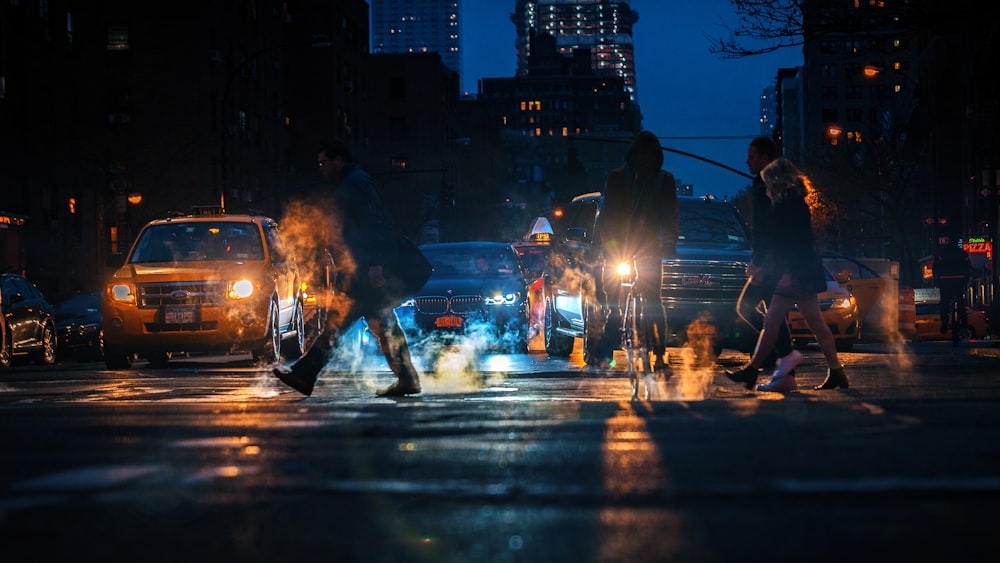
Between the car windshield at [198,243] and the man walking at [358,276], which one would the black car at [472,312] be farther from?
the man walking at [358,276]

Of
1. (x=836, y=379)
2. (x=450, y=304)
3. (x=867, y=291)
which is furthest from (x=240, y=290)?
(x=867, y=291)

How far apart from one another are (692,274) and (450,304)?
5377 millimetres

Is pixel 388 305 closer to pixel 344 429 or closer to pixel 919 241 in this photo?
pixel 344 429

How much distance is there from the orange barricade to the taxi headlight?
11.5m

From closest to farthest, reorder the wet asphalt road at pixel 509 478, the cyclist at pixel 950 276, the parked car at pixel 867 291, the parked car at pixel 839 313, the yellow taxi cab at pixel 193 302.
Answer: the wet asphalt road at pixel 509 478
the yellow taxi cab at pixel 193 302
the parked car at pixel 839 313
the cyclist at pixel 950 276
the parked car at pixel 867 291

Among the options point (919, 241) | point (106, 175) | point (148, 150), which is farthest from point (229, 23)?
point (919, 241)

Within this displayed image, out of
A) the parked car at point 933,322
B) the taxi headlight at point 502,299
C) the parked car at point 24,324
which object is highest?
the taxi headlight at point 502,299

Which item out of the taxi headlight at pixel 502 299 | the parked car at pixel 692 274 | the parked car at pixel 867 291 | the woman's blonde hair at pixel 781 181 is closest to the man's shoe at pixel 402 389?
the parked car at pixel 692 274

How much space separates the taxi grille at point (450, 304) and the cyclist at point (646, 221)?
866cm

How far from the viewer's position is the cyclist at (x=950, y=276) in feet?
76.1

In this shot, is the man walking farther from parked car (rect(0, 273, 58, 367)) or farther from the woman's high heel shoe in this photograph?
parked car (rect(0, 273, 58, 367))

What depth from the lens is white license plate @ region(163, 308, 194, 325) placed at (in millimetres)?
17750

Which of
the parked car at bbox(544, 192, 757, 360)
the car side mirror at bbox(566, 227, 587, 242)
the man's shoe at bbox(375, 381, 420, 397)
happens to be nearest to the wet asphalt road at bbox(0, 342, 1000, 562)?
the man's shoe at bbox(375, 381, 420, 397)

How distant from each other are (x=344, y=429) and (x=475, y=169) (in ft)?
439
